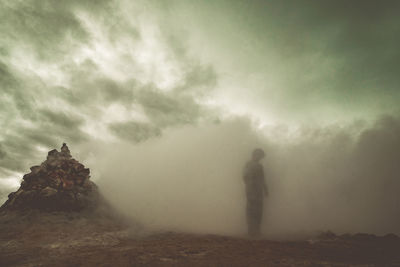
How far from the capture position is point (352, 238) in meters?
9.05

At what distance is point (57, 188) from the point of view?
13.6 metres

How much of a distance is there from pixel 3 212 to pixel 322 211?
1021 inches

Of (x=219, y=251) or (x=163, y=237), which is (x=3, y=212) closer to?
(x=163, y=237)

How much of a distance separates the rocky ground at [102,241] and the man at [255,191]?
2407mm

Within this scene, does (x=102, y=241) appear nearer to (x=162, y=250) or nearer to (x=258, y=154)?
(x=162, y=250)

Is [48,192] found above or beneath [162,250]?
above

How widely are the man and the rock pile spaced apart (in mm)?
10868

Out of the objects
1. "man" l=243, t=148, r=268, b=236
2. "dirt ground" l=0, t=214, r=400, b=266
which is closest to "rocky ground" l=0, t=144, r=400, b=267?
"dirt ground" l=0, t=214, r=400, b=266

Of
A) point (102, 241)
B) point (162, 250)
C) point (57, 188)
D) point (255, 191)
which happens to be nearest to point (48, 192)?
point (57, 188)

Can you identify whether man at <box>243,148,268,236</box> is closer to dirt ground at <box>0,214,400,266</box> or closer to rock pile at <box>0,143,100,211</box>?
dirt ground at <box>0,214,400,266</box>

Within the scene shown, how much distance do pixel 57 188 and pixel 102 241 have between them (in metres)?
6.76

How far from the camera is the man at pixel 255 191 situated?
39.0 feet

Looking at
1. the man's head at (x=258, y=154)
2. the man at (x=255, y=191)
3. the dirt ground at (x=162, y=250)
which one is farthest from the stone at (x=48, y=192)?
the man's head at (x=258, y=154)

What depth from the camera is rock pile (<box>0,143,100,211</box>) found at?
12.7 meters
